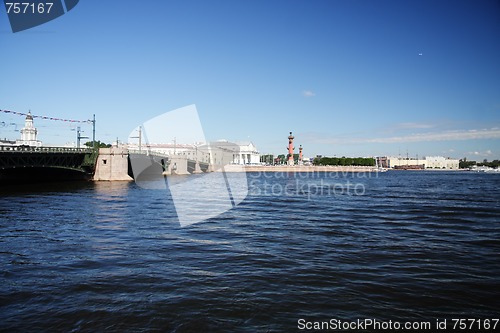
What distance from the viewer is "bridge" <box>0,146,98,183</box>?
37.4 metres

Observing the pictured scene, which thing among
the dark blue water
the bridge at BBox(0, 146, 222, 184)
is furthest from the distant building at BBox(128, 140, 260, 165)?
the dark blue water

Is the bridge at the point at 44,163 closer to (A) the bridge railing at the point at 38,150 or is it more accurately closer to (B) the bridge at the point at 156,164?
(A) the bridge railing at the point at 38,150

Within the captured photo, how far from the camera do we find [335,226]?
617 inches

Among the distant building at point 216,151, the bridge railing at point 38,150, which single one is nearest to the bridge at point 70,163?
the bridge railing at point 38,150

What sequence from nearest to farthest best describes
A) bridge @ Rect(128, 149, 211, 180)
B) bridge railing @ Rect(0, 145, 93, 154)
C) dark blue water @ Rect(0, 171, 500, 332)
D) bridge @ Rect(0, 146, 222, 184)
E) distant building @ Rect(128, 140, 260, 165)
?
dark blue water @ Rect(0, 171, 500, 332) → bridge railing @ Rect(0, 145, 93, 154) → bridge @ Rect(0, 146, 222, 184) → bridge @ Rect(128, 149, 211, 180) → distant building @ Rect(128, 140, 260, 165)

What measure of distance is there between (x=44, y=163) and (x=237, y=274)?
134 feet

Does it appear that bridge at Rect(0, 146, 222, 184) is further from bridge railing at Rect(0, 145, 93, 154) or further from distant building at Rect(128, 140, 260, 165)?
distant building at Rect(128, 140, 260, 165)

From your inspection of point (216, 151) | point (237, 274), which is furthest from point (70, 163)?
point (216, 151)

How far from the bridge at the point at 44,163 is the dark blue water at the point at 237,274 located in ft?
83.7

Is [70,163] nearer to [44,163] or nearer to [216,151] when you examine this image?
[44,163]

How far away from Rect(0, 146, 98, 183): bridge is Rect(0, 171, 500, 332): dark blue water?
1005 inches

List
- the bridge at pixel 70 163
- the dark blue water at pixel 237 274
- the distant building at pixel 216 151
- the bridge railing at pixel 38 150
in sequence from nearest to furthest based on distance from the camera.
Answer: the dark blue water at pixel 237 274 → the bridge railing at pixel 38 150 → the bridge at pixel 70 163 → the distant building at pixel 216 151

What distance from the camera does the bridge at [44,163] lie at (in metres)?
37.4

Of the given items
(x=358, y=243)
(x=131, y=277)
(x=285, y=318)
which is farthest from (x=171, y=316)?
(x=358, y=243)
